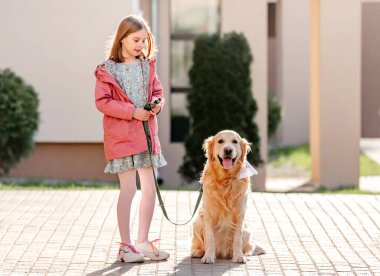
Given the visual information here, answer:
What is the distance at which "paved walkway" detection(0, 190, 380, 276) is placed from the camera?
25.2 feet

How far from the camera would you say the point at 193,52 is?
17859mm

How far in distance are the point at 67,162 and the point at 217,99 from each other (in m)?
2.92

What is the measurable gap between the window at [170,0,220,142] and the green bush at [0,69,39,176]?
410 cm

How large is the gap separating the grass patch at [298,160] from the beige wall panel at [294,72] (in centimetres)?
128

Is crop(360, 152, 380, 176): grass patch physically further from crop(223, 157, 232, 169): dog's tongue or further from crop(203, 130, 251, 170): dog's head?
crop(223, 157, 232, 169): dog's tongue

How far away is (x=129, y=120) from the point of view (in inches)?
307

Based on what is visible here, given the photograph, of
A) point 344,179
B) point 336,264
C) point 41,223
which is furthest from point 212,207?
point 344,179

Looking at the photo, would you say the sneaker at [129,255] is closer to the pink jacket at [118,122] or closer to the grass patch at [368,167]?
the pink jacket at [118,122]

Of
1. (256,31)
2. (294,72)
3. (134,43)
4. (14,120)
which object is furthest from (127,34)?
(294,72)

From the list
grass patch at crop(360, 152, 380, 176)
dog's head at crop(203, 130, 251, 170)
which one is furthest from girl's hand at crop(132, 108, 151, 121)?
grass patch at crop(360, 152, 380, 176)

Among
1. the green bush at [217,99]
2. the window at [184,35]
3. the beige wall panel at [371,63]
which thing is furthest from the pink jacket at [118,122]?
the beige wall panel at [371,63]

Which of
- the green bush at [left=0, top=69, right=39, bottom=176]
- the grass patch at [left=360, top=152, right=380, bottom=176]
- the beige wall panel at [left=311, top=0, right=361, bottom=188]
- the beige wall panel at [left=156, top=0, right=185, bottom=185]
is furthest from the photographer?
the grass patch at [left=360, top=152, right=380, bottom=176]

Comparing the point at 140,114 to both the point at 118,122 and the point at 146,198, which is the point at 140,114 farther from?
the point at 146,198

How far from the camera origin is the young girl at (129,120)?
25.6ft
